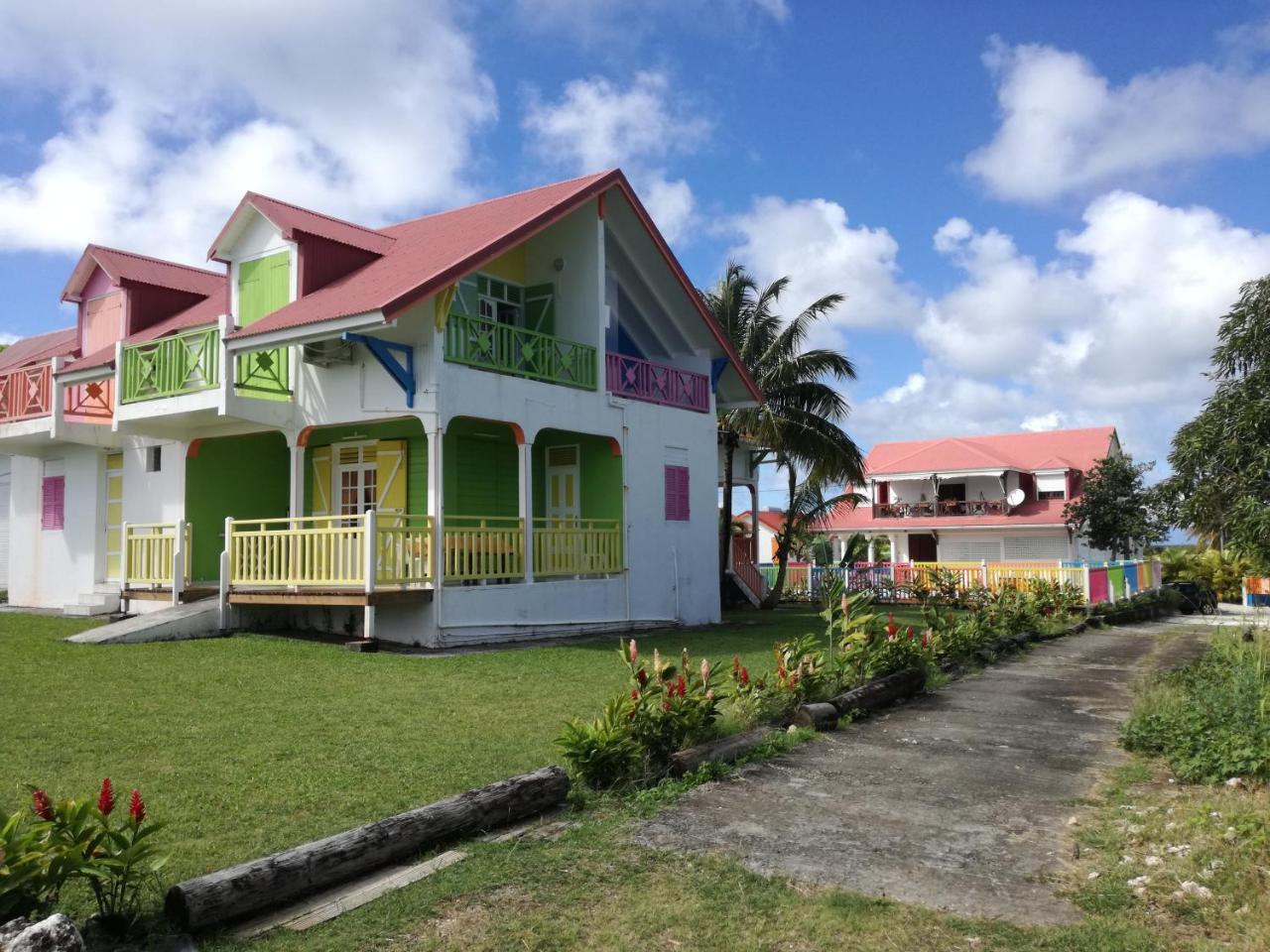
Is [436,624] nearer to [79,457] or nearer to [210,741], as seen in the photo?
[210,741]

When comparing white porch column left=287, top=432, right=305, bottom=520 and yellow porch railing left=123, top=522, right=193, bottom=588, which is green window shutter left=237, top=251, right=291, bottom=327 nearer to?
white porch column left=287, top=432, right=305, bottom=520

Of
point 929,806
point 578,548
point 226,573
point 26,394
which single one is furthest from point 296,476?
point 929,806

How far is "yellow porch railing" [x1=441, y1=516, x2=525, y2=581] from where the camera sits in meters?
14.9

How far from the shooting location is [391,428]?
17578mm

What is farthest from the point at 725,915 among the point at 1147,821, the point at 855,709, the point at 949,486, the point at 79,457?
the point at 949,486

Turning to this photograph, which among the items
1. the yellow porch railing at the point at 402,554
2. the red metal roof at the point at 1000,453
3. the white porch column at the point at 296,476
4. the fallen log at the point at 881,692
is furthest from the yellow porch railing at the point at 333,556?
the red metal roof at the point at 1000,453

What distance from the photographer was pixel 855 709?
32.0ft

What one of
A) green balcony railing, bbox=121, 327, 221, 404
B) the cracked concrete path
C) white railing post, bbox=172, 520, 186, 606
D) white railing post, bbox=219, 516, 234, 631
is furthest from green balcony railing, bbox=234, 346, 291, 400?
the cracked concrete path

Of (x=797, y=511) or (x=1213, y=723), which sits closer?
(x=1213, y=723)

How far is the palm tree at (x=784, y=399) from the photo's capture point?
26.1m

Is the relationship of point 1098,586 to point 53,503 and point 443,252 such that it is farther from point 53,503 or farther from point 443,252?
point 53,503

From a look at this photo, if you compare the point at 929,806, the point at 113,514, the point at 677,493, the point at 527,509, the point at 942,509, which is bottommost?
the point at 929,806

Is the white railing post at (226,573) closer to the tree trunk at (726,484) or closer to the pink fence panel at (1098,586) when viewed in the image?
the tree trunk at (726,484)

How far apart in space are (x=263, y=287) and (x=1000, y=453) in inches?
1330
